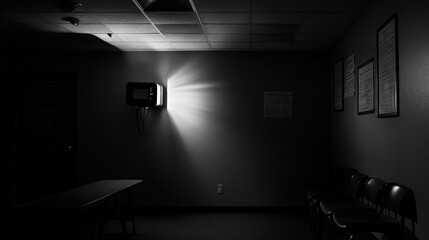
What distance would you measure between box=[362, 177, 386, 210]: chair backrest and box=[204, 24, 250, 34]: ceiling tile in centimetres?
219

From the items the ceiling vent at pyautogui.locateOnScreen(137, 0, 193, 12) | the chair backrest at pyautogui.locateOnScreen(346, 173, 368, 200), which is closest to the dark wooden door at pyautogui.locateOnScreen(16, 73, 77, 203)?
the ceiling vent at pyautogui.locateOnScreen(137, 0, 193, 12)

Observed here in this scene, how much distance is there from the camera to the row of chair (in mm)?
2605

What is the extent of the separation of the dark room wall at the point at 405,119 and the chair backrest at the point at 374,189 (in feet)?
0.39

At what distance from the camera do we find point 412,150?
277 cm

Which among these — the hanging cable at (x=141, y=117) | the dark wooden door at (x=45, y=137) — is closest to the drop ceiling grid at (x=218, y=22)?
the hanging cable at (x=141, y=117)

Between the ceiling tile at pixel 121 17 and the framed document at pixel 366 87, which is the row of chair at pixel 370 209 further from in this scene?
the ceiling tile at pixel 121 17

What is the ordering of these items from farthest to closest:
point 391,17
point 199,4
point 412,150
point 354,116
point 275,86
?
point 275,86 → point 354,116 → point 199,4 → point 391,17 → point 412,150

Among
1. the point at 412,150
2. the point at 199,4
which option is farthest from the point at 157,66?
the point at 412,150

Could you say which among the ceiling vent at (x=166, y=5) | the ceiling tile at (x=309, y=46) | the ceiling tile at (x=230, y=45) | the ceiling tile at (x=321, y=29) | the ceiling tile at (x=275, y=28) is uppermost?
the ceiling vent at (x=166, y=5)

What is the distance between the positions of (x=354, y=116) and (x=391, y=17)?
141 centimetres

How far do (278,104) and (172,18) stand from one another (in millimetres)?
2213

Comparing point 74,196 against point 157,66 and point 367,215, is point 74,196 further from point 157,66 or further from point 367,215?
point 157,66

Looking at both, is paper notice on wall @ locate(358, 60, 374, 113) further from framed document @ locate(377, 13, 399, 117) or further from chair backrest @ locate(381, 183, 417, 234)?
chair backrest @ locate(381, 183, 417, 234)

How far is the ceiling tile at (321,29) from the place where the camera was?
4.28 metres
